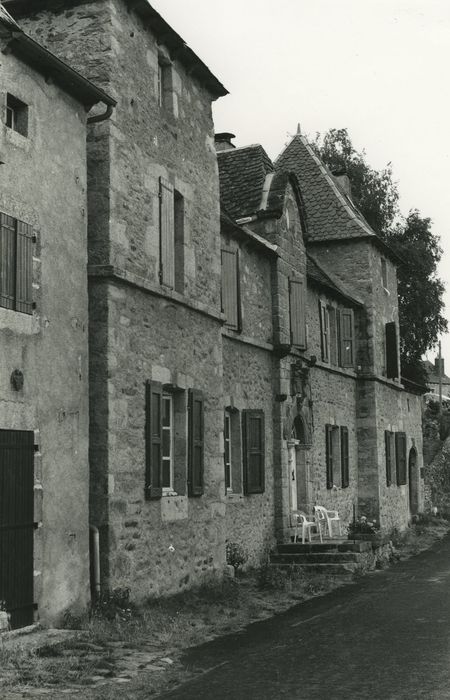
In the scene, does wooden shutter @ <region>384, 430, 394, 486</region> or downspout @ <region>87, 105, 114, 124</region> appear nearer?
downspout @ <region>87, 105, 114, 124</region>

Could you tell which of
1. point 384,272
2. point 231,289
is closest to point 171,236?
point 231,289

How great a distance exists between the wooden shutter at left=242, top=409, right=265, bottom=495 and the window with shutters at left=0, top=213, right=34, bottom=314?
24.5 feet

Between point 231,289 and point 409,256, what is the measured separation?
2030cm

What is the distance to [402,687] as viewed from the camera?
23.7ft

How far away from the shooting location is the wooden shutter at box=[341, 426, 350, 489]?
73.0 ft

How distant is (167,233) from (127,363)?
7.58ft

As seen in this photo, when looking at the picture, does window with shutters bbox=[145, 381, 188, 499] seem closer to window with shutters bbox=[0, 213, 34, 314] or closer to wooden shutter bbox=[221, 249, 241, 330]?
window with shutters bbox=[0, 213, 34, 314]

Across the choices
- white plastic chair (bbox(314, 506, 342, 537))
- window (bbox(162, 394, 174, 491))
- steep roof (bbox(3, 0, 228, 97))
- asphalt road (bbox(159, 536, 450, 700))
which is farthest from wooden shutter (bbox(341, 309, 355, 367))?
window (bbox(162, 394, 174, 491))

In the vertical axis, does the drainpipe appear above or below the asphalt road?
above

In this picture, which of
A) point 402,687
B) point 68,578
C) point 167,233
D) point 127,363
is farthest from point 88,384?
point 402,687

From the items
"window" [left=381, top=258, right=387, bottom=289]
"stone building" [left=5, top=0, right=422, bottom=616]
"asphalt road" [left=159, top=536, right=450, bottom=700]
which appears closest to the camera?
"asphalt road" [left=159, top=536, right=450, bottom=700]

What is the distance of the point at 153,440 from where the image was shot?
11.7 metres

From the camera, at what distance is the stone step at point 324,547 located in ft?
54.7

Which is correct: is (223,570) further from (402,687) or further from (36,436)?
(402,687)
